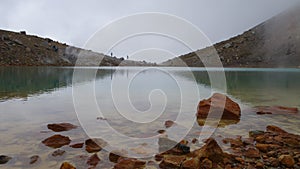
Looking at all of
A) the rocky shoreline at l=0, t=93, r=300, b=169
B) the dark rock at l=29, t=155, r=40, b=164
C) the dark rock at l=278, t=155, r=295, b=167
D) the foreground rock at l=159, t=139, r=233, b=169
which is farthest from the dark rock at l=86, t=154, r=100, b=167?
the dark rock at l=278, t=155, r=295, b=167

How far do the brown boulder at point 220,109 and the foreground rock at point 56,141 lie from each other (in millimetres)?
9115

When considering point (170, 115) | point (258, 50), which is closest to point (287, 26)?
point (258, 50)

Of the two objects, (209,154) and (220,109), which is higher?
(220,109)

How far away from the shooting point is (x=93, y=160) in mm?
8977

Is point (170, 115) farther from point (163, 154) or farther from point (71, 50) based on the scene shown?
point (71, 50)

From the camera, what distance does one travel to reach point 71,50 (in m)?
166

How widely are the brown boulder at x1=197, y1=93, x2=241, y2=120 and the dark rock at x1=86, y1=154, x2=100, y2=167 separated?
935 centimetres

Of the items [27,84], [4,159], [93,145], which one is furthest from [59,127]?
[27,84]

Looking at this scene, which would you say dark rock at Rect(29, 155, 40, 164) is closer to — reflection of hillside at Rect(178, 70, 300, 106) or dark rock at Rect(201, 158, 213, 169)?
dark rock at Rect(201, 158, 213, 169)

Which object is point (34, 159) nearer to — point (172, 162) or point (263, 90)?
point (172, 162)

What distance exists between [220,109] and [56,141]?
35.6ft

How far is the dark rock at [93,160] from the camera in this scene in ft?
28.8

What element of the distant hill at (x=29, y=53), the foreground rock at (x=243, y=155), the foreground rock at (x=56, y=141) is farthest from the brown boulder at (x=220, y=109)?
the distant hill at (x=29, y=53)

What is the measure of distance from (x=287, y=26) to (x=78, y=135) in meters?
221
